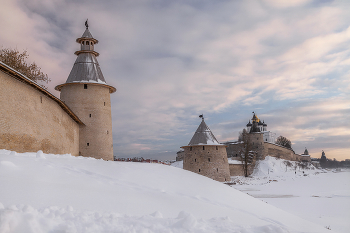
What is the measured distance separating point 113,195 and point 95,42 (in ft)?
51.4

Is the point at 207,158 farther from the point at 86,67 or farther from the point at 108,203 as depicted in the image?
the point at 108,203

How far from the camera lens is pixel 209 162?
2514 centimetres

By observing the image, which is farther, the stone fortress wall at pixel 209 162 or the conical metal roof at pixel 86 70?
the stone fortress wall at pixel 209 162

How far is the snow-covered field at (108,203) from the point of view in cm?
412

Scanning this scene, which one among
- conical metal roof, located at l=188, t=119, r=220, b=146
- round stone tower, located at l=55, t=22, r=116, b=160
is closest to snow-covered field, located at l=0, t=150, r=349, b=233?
round stone tower, located at l=55, t=22, r=116, b=160

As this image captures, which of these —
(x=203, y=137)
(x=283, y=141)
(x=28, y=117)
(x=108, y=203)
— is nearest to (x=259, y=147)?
(x=203, y=137)

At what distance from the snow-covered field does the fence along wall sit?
1139mm

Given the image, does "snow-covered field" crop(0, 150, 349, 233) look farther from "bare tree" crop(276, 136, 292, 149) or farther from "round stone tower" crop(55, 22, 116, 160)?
"bare tree" crop(276, 136, 292, 149)

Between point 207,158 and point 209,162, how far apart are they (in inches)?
16.2

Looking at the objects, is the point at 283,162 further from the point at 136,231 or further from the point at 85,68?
the point at 136,231

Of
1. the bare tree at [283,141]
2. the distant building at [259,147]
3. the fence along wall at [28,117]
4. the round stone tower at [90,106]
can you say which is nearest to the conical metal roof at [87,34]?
the round stone tower at [90,106]

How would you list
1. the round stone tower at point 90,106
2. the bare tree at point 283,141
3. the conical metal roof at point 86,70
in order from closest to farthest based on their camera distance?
1. the round stone tower at point 90,106
2. the conical metal roof at point 86,70
3. the bare tree at point 283,141

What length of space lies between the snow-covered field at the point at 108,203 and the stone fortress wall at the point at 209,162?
15.3 meters

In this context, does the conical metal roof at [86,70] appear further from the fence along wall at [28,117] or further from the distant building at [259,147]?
the distant building at [259,147]
